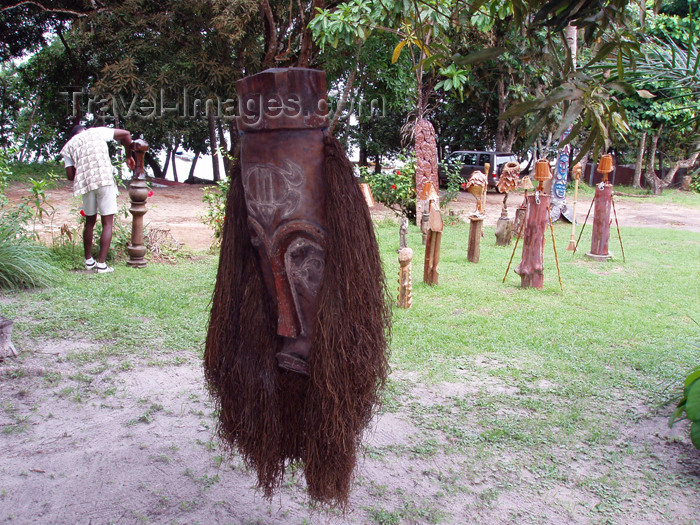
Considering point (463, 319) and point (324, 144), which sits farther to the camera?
point (463, 319)

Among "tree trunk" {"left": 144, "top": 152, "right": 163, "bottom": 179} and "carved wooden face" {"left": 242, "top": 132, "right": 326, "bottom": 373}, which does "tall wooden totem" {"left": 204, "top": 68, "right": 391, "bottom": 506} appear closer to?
"carved wooden face" {"left": 242, "top": 132, "right": 326, "bottom": 373}

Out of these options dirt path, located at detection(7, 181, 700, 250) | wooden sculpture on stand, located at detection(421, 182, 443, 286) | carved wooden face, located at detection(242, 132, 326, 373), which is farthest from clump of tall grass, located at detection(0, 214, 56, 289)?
carved wooden face, located at detection(242, 132, 326, 373)

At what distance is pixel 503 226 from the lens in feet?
29.0

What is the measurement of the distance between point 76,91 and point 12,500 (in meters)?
14.4

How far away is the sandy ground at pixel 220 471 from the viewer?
2.31 m

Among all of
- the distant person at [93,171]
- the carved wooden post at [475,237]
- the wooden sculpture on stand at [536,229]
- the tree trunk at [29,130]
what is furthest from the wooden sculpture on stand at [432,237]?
the tree trunk at [29,130]

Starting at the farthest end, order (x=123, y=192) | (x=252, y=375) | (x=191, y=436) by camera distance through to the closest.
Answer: (x=123, y=192)
(x=191, y=436)
(x=252, y=375)

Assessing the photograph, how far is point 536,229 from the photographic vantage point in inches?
230

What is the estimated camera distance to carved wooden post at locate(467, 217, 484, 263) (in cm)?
719

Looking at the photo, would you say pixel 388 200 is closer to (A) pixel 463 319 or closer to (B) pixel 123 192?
(A) pixel 463 319

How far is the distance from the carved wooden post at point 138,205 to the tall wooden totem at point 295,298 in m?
4.54

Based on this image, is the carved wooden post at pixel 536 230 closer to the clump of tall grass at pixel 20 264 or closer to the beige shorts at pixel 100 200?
the beige shorts at pixel 100 200

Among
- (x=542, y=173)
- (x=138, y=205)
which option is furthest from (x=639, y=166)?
(x=138, y=205)

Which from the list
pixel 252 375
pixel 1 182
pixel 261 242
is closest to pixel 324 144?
pixel 261 242
